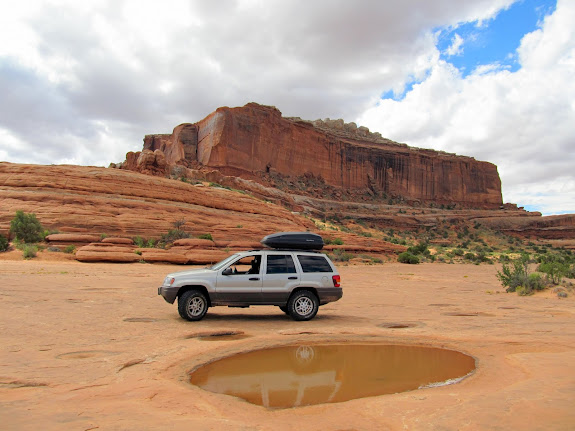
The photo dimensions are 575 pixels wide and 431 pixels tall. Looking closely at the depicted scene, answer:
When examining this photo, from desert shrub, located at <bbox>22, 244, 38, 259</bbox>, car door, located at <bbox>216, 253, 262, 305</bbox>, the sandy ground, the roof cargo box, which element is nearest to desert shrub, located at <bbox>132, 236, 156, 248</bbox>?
desert shrub, located at <bbox>22, 244, 38, 259</bbox>

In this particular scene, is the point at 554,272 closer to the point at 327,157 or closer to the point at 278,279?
the point at 278,279

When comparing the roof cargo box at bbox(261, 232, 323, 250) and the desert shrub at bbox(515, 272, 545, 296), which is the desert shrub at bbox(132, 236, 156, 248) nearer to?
the roof cargo box at bbox(261, 232, 323, 250)

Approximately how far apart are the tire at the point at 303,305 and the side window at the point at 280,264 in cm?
55

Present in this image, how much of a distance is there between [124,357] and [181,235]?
2342 centimetres

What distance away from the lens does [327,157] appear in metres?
86.1

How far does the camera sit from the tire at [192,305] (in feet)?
27.7

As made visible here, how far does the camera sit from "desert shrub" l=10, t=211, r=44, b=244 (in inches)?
943

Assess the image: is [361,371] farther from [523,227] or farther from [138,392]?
[523,227]

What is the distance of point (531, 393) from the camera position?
4.23 metres

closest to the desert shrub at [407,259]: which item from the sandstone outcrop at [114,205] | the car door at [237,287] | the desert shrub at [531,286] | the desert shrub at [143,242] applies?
the sandstone outcrop at [114,205]

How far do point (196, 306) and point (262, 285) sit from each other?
1407 millimetres

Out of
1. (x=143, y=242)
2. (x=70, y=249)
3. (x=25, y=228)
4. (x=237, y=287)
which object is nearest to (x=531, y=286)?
(x=237, y=287)

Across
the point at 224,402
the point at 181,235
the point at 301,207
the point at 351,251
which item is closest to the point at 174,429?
the point at 224,402

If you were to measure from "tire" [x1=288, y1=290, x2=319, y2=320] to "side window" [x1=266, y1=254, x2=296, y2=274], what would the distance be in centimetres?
55
